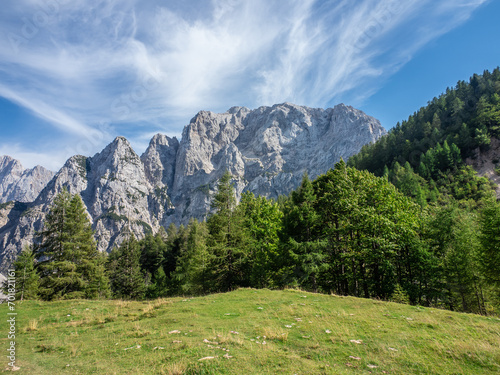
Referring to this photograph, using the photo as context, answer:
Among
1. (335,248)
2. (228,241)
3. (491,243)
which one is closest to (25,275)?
(228,241)

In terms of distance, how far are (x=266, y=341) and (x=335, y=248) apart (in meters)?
19.7

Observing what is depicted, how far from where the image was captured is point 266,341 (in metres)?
9.42

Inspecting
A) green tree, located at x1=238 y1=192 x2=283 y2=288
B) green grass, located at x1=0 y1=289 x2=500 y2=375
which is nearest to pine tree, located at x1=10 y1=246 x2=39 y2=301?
green grass, located at x1=0 y1=289 x2=500 y2=375

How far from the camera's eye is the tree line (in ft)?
84.8

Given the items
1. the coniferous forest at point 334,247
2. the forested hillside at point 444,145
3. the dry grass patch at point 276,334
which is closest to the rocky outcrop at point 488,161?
the forested hillside at point 444,145

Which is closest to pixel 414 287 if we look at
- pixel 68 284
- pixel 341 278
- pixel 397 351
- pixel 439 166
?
pixel 341 278

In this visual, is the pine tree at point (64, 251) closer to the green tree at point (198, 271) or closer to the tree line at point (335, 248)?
the tree line at point (335, 248)

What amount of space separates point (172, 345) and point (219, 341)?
1.76 metres

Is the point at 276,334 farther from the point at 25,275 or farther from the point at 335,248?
the point at 25,275

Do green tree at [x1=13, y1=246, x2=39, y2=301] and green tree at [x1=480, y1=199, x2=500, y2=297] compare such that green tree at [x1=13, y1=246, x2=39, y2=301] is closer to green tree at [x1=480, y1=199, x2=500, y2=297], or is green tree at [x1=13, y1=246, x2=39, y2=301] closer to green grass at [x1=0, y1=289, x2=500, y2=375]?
green grass at [x1=0, y1=289, x2=500, y2=375]

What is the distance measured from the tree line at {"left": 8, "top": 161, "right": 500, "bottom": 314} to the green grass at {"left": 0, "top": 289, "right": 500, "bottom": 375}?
10532mm

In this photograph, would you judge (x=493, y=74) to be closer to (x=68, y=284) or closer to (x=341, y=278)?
(x=341, y=278)

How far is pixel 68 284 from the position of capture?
1240 inches

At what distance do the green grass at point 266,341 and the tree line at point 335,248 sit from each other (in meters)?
10.5
